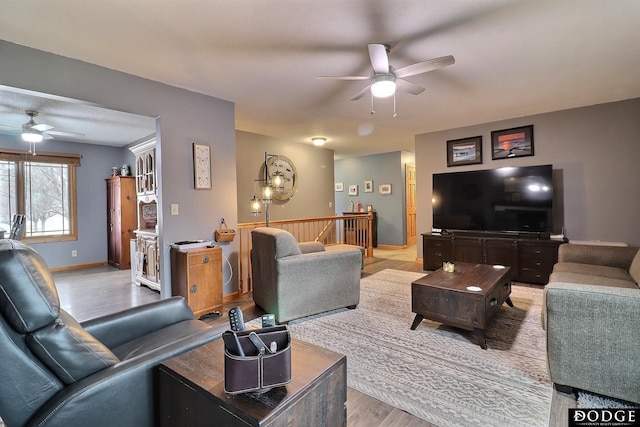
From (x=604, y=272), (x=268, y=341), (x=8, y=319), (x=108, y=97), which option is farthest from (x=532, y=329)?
(x=108, y=97)

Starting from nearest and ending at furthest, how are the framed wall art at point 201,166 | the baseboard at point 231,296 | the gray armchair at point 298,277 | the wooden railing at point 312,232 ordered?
the gray armchair at point 298,277, the framed wall art at point 201,166, the baseboard at point 231,296, the wooden railing at point 312,232

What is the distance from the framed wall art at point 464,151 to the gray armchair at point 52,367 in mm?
5325

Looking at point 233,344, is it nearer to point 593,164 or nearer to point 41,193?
point 593,164

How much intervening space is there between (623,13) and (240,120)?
4.30 m

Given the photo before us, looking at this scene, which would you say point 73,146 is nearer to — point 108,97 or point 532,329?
point 108,97

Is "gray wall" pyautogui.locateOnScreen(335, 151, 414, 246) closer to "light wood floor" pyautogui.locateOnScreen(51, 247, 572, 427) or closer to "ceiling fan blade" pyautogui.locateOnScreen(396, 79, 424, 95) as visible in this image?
"light wood floor" pyautogui.locateOnScreen(51, 247, 572, 427)

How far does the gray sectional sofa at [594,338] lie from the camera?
1.67 m

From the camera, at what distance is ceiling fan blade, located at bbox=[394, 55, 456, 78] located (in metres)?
2.21

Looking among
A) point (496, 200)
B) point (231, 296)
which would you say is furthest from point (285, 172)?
point (496, 200)

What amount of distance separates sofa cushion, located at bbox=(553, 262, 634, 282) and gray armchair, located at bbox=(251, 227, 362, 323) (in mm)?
2094

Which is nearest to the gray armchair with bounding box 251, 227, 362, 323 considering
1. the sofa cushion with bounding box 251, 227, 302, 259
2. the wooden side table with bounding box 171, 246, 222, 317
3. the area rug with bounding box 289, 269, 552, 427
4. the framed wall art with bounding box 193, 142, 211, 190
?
the sofa cushion with bounding box 251, 227, 302, 259

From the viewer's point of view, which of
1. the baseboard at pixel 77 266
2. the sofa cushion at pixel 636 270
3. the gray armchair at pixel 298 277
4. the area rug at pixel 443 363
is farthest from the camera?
the baseboard at pixel 77 266

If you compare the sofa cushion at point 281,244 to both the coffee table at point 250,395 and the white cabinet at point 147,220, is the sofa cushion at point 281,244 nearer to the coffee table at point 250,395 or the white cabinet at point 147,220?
the coffee table at point 250,395

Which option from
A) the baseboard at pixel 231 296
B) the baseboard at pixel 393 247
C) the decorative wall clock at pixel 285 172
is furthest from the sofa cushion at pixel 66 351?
the baseboard at pixel 393 247
